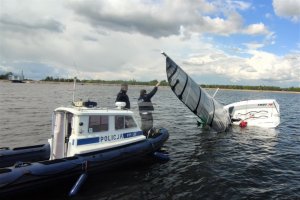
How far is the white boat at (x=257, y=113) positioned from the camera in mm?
26953

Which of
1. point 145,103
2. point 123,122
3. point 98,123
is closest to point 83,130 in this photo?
point 98,123

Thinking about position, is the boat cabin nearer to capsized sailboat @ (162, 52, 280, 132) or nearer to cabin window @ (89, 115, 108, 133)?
cabin window @ (89, 115, 108, 133)

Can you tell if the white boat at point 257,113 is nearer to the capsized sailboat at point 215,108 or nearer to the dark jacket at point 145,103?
the capsized sailboat at point 215,108

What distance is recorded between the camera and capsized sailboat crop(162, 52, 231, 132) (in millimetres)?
19391

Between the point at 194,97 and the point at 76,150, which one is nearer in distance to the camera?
the point at 76,150

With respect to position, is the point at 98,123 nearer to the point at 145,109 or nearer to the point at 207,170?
the point at 145,109

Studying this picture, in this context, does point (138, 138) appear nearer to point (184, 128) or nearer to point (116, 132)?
point (116, 132)

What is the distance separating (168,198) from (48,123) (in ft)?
60.0

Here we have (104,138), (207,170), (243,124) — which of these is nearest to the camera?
(104,138)

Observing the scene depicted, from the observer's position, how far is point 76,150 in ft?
39.3

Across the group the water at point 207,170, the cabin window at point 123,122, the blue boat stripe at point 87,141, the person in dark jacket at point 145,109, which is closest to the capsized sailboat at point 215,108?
the water at point 207,170

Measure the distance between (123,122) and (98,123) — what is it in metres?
1.50

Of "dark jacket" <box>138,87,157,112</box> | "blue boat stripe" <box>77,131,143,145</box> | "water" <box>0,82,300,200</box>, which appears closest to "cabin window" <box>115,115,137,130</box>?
"blue boat stripe" <box>77,131,143,145</box>

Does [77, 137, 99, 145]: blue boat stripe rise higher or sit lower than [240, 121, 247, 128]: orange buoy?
higher
